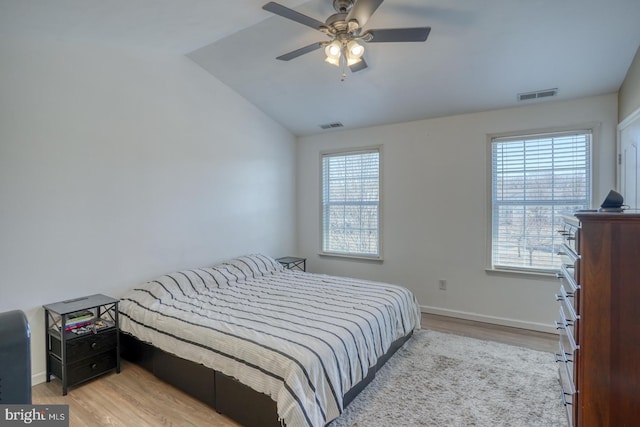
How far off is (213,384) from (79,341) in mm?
1173

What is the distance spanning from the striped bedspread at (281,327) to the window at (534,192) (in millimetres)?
1447

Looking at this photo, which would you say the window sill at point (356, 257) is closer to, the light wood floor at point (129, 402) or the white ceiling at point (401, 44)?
the white ceiling at point (401, 44)

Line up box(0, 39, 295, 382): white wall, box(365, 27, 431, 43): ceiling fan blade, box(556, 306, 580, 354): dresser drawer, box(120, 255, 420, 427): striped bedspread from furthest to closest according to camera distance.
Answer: box(0, 39, 295, 382): white wall → box(365, 27, 431, 43): ceiling fan blade → box(120, 255, 420, 427): striped bedspread → box(556, 306, 580, 354): dresser drawer

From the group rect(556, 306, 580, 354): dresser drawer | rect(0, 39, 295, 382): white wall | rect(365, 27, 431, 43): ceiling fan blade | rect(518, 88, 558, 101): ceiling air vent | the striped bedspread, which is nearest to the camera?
rect(556, 306, 580, 354): dresser drawer

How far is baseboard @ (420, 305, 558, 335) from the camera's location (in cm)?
355

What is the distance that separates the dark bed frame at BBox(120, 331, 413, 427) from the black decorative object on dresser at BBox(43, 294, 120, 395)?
0.66 ft

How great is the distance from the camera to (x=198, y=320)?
244 cm

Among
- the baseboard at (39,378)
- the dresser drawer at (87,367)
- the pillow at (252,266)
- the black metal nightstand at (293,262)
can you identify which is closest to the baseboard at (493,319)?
the black metal nightstand at (293,262)

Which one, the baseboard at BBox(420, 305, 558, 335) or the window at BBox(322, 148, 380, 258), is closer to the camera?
the baseboard at BBox(420, 305, 558, 335)

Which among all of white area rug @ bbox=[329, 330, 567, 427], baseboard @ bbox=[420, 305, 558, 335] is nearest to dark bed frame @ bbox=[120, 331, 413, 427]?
white area rug @ bbox=[329, 330, 567, 427]

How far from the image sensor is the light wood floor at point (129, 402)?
211 centimetres

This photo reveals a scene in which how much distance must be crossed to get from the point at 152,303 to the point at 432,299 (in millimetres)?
3207

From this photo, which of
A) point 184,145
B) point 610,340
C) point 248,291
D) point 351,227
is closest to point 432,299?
point 351,227

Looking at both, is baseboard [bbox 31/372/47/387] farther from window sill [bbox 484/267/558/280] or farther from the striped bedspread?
window sill [bbox 484/267/558/280]
